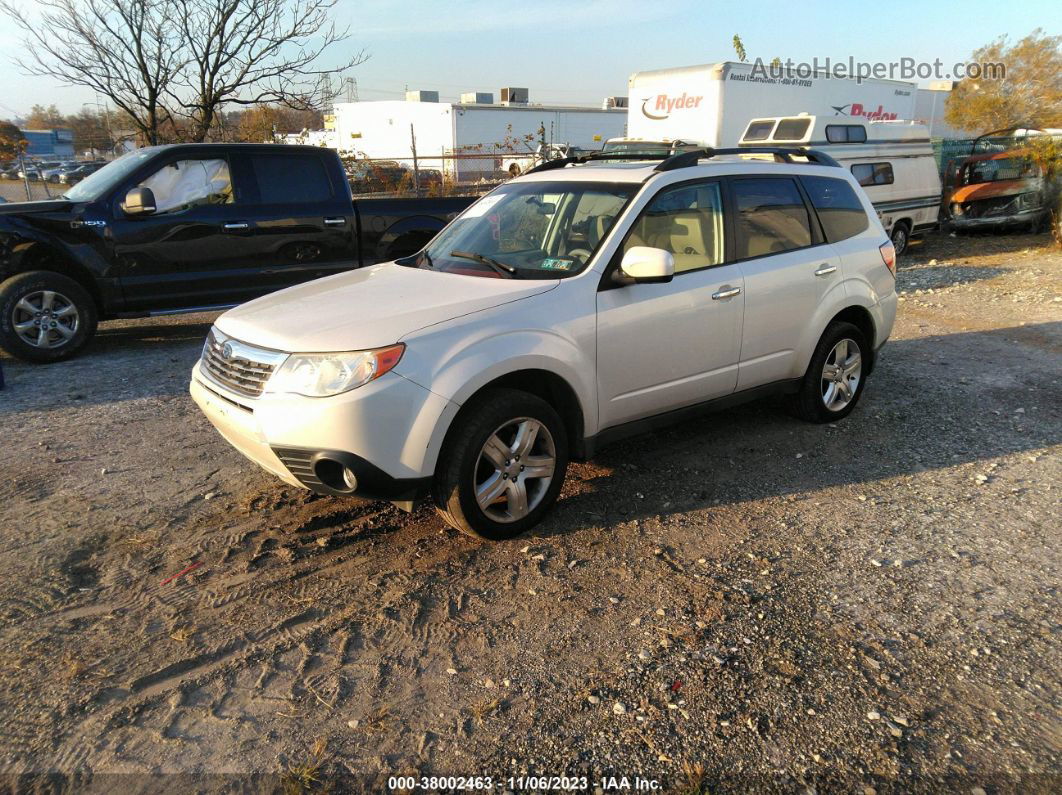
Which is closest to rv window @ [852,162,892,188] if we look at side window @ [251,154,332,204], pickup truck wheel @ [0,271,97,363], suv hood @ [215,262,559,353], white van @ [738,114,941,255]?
white van @ [738,114,941,255]

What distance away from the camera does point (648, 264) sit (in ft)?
13.0

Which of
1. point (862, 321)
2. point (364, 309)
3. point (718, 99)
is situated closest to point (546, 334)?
point (364, 309)

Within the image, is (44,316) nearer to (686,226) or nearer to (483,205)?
(483,205)

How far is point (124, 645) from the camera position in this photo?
123 inches

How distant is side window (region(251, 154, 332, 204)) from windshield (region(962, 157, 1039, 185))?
1348 centimetres

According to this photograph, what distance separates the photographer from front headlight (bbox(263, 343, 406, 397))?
133 inches

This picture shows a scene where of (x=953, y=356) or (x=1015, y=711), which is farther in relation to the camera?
(x=953, y=356)

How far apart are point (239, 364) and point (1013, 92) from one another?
31849 millimetres

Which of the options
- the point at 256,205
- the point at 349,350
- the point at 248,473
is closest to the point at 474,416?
the point at 349,350

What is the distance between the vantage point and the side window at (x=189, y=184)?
25.0ft

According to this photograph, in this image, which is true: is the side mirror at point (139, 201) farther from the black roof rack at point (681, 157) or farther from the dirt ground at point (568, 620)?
the black roof rack at point (681, 157)

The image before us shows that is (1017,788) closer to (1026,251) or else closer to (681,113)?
(1026,251)

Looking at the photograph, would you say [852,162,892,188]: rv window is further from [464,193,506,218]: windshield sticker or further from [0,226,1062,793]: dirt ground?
[464,193,506,218]: windshield sticker

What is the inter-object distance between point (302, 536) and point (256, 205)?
5.05 metres
